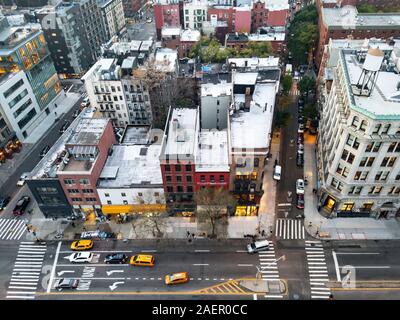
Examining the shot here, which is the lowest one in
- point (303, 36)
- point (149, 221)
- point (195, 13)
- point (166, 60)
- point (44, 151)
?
point (44, 151)

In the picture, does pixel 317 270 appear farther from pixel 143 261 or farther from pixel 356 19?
pixel 356 19

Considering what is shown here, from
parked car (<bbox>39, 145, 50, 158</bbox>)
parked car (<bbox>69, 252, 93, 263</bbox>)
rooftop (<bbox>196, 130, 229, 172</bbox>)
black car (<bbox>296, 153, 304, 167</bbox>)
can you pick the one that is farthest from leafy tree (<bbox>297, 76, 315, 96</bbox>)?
parked car (<bbox>39, 145, 50, 158</bbox>)

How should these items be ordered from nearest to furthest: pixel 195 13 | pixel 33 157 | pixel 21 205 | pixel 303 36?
1. pixel 21 205
2. pixel 33 157
3. pixel 303 36
4. pixel 195 13

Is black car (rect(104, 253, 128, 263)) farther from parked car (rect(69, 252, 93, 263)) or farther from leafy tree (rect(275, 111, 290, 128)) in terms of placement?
leafy tree (rect(275, 111, 290, 128))

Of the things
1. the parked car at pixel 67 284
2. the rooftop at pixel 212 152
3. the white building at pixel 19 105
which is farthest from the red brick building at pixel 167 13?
the parked car at pixel 67 284

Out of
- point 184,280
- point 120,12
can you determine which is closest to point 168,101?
point 184,280

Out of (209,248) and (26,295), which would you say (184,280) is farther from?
(26,295)

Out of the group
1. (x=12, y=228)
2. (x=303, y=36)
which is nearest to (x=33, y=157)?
(x=12, y=228)
